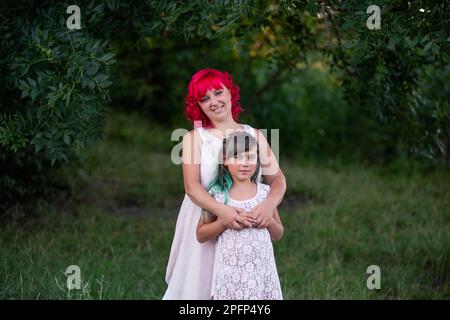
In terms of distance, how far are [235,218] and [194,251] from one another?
1.23 ft

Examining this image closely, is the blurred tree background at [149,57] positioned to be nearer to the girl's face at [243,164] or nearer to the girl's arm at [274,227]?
the girl's face at [243,164]

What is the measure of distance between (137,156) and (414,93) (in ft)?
11.9

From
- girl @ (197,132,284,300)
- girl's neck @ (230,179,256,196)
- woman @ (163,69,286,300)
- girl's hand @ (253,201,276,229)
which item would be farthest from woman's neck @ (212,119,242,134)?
girl's hand @ (253,201,276,229)

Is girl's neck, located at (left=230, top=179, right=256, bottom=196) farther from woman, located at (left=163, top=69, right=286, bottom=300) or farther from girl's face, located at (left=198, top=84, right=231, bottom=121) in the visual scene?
girl's face, located at (left=198, top=84, right=231, bottom=121)

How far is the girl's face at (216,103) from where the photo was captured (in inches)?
114

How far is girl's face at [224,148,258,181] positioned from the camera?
2775 mm

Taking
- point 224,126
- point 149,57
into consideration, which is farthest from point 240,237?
point 149,57

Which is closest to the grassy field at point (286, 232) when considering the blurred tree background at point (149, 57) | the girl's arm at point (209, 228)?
the blurred tree background at point (149, 57)

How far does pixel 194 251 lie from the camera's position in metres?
2.99

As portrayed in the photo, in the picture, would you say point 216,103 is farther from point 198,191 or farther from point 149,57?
point 149,57

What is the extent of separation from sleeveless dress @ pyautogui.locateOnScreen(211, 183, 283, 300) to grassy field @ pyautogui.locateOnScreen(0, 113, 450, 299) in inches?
37.0
